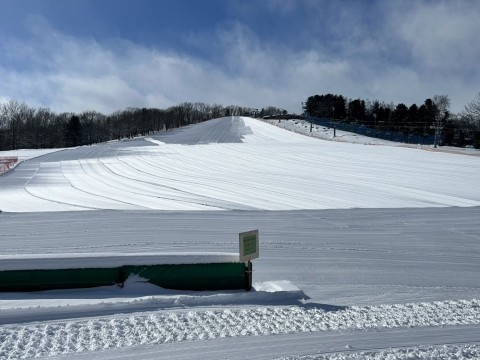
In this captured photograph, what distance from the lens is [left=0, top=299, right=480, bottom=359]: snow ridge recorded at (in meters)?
4.95

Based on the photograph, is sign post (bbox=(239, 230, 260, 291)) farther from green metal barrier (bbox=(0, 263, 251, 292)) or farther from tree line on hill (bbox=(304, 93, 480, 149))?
tree line on hill (bbox=(304, 93, 480, 149))

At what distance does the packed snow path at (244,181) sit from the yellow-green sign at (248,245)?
318 inches

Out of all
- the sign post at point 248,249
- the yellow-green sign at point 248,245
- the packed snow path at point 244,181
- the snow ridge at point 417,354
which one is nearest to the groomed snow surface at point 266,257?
the snow ridge at point 417,354

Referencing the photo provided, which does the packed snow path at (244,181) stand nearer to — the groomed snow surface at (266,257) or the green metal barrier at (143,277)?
the groomed snow surface at (266,257)

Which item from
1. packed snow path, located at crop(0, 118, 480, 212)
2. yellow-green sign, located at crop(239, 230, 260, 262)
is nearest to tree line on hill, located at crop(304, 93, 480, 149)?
packed snow path, located at crop(0, 118, 480, 212)

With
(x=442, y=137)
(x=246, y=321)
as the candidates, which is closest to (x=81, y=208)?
(x=246, y=321)

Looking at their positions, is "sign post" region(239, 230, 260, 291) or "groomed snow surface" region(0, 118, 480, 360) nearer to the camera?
"groomed snow surface" region(0, 118, 480, 360)

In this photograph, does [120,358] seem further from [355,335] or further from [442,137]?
[442,137]

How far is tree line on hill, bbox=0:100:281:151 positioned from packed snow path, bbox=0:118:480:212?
156ft

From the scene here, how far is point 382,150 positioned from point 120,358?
3511 cm

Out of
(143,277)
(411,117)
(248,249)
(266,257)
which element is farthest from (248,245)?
(411,117)

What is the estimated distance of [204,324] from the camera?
5.54 metres

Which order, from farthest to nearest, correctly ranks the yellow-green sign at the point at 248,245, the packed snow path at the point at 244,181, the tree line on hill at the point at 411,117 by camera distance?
1. the tree line on hill at the point at 411,117
2. the packed snow path at the point at 244,181
3. the yellow-green sign at the point at 248,245

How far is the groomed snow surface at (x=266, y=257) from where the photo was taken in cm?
512
